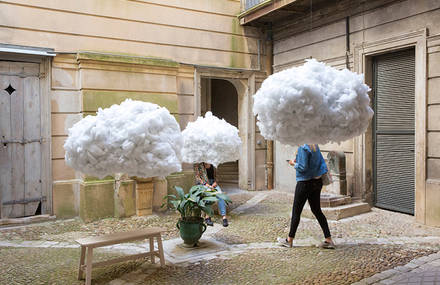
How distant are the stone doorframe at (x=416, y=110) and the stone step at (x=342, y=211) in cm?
43

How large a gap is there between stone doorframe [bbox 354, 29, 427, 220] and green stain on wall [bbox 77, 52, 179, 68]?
4063 millimetres

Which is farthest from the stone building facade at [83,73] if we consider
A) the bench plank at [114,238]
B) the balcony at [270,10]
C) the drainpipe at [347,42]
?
the drainpipe at [347,42]

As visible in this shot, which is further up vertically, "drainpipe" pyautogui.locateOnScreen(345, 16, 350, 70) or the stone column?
"drainpipe" pyautogui.locateOnScreen(345, 16, 350, 70)

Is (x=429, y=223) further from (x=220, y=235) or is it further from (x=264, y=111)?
(x=264, y=111)

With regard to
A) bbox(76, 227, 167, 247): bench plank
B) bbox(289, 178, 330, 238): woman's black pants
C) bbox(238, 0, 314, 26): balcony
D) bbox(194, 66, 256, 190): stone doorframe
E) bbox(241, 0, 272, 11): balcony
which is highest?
bbox(241, 0, 272, 11): balcony

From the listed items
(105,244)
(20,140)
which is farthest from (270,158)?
(105,244)

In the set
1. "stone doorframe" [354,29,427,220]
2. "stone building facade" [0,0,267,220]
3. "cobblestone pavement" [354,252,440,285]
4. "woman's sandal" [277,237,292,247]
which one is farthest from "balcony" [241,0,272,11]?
"cobblestone pavement" [354,252,440,285]

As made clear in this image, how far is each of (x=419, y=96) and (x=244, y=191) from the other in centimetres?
496

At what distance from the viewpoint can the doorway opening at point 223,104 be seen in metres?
12.2

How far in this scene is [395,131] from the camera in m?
7.15

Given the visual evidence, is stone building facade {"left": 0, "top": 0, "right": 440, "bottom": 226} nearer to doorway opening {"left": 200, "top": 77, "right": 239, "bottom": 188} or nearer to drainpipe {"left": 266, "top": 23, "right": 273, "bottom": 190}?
drainpipe {"left": 266, "top": 23, "right": 273, "bottom": 190}

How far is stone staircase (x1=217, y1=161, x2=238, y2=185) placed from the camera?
11898 mm

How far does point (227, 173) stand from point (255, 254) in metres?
7.21

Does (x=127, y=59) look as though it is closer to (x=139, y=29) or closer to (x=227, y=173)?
(x=139, y=29)
